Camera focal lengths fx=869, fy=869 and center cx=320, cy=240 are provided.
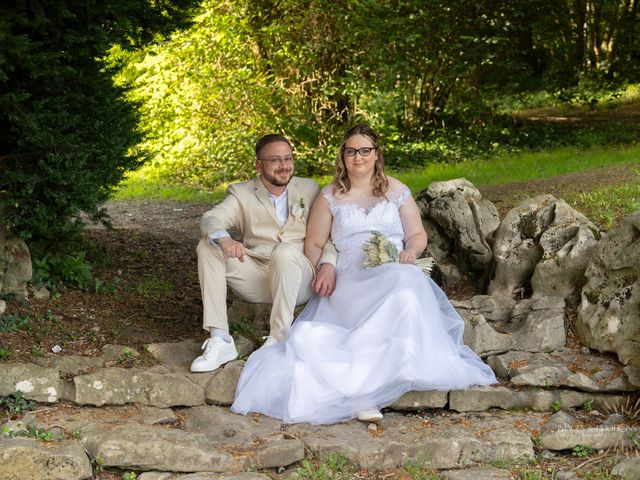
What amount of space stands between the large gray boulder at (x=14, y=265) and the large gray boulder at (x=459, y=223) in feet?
10.4

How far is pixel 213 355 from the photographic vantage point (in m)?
5.46

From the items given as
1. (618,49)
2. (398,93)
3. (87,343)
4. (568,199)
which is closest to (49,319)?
(87,343)

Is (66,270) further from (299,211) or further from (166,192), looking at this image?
(166,192)

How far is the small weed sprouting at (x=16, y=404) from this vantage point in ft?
16.5

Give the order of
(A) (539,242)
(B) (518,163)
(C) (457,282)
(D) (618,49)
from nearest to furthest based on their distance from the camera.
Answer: (A) (539,242) → (C) (457,282) → (B) (518,163) → (D) (618,49)

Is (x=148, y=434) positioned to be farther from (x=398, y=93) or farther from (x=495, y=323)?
(x=398, y=93)

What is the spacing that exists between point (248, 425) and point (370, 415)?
2.33ft

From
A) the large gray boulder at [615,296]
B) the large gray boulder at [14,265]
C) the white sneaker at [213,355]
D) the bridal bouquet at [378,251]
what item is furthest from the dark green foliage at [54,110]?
the large gray boulder at [615,296]

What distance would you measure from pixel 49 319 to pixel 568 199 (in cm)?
464

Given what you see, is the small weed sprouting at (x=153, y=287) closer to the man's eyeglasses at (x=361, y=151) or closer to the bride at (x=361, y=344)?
the bride at (x=361, y=344)

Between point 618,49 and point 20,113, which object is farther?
point 618,49

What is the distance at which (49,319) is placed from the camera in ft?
20.6

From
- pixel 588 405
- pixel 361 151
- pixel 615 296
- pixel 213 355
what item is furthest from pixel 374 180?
pixel 588 405

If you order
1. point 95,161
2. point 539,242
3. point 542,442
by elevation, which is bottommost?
point 542,442
